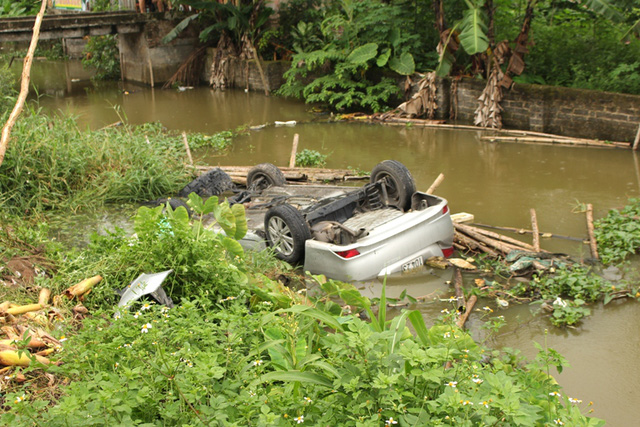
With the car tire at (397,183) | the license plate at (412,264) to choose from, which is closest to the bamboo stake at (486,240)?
the car tire at (397,183)

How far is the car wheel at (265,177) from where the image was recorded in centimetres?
993

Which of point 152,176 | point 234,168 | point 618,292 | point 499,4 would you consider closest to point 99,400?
point 618,292

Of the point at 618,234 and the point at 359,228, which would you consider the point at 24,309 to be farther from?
the point at 618,234

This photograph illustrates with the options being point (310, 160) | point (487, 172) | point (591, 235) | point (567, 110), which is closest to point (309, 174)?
point (310, 160)

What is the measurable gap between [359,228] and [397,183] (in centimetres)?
118

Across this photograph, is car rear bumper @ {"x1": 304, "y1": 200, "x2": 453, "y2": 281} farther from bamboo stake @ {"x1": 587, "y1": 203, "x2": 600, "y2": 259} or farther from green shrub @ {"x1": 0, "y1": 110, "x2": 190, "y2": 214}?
green shrub @ {"x1": 0, "y1": 110, "x2": 190, "y2": 214}

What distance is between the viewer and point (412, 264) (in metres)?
7.97

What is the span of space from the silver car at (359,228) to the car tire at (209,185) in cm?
133

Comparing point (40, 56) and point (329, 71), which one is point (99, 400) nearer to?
point (329, 71)

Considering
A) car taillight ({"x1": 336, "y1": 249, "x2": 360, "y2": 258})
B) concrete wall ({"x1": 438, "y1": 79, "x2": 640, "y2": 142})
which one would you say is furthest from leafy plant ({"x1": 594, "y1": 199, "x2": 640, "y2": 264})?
concrete wall ({"x1": 438, "y1": 79, "x2": 640, "y2": 142})

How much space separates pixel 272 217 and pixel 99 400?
4.66m

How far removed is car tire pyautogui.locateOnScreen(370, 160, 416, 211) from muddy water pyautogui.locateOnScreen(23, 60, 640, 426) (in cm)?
109

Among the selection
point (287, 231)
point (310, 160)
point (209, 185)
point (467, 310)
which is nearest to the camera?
point (467, 310)

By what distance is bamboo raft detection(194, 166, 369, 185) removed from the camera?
1116 cm
